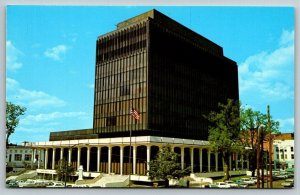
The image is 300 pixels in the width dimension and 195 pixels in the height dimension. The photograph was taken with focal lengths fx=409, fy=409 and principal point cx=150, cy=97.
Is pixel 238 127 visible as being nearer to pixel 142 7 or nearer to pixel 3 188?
pixel 142 7

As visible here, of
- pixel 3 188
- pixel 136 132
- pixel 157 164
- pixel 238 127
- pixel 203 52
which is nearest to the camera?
pixel 3 188

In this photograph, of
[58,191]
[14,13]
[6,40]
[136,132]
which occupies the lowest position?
[58,191]

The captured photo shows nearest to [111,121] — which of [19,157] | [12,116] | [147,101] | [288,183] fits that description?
[147,101]

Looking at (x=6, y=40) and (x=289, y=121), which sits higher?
(x=6, y=40)

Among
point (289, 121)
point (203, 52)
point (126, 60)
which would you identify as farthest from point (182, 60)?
point (289, 121)

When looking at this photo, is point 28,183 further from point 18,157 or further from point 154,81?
point 154,81

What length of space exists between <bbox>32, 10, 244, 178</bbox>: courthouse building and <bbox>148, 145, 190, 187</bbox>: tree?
334 cm

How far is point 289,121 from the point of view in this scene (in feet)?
88.0

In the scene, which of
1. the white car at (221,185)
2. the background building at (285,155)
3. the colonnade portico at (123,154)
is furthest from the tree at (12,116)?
Answer: the background building at (285,155)

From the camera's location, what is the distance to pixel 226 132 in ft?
126

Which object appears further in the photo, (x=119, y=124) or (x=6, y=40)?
(x=119, y=124)

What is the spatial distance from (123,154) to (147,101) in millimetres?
5930

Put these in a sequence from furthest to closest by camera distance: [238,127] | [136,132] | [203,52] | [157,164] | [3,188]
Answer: [203,52] < [136,132] < [238,127] < [157,164] < [3,188]

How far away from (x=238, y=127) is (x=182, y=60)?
9.73 meters
